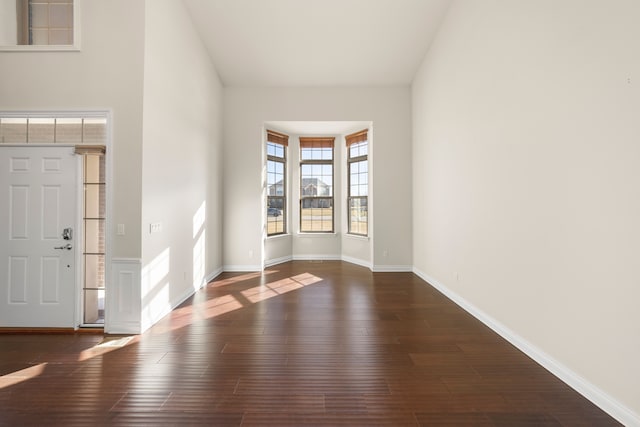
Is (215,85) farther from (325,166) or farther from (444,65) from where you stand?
(444,65)

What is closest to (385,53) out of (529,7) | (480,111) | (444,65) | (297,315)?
(444,65)

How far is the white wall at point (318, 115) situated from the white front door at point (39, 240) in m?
3.04

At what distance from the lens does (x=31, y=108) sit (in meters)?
3.05

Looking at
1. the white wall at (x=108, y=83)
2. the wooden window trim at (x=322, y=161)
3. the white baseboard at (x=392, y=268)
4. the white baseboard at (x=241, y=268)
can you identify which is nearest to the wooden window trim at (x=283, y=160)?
the wooden window trim at (x=322, y=161)

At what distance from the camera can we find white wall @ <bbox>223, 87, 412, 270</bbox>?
6.11 meters

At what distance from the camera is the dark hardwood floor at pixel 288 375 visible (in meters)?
1.90

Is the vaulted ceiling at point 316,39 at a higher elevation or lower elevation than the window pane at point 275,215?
higher

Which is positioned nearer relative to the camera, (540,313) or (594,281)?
(594,281)

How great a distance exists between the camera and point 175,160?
3.91 metres

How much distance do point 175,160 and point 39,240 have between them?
1633 mm

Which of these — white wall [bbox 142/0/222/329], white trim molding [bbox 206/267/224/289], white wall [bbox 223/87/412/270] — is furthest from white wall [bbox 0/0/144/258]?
white wall [bbox 223/87/412/270]

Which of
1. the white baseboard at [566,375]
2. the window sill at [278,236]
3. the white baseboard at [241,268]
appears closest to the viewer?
the white baseboard at [566,375]

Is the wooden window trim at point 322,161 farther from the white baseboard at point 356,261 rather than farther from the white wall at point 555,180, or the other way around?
the white wall at point 555,180

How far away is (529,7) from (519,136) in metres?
1.09
